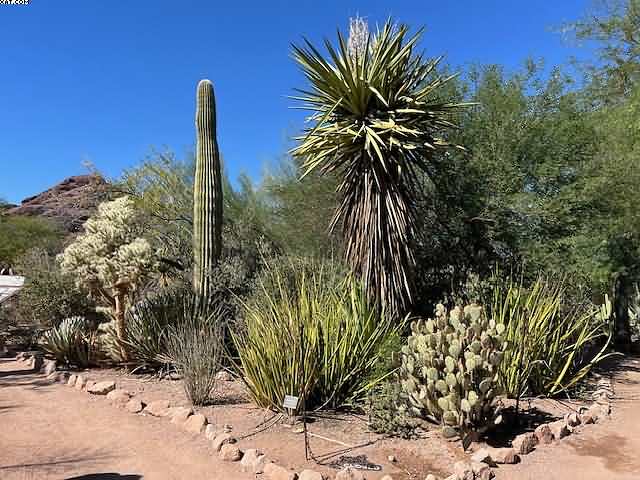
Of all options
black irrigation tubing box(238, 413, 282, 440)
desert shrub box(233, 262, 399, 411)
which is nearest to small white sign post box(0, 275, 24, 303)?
desert shrub box(233, 262, 399, 411)

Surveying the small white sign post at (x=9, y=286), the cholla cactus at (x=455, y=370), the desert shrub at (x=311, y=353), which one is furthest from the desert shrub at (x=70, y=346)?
Result: the cholla cactus at (x=455, y=370)

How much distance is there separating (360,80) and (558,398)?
4.70 m

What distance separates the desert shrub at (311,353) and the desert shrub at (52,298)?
4.87 metres

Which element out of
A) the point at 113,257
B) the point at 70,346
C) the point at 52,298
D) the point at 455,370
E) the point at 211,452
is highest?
the point at 113,257

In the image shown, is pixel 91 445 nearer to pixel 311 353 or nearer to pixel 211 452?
pixel 211 452

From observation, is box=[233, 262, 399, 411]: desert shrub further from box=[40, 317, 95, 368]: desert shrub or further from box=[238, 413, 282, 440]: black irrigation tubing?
box=[40, 317, 95, 368]: desert shrub

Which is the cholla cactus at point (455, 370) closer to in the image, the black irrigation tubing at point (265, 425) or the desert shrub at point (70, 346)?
the black irrigation tubing at point (265, 425)

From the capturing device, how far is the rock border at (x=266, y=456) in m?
3.81

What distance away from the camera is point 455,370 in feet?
15.1

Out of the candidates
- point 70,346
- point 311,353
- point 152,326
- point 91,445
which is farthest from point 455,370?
point 70,346

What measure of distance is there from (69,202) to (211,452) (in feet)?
72.6

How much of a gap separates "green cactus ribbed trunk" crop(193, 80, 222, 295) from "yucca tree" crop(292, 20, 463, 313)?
1612mm

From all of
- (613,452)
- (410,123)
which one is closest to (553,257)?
(410,123)

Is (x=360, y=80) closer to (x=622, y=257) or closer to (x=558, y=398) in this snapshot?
(x=558, y=398)
